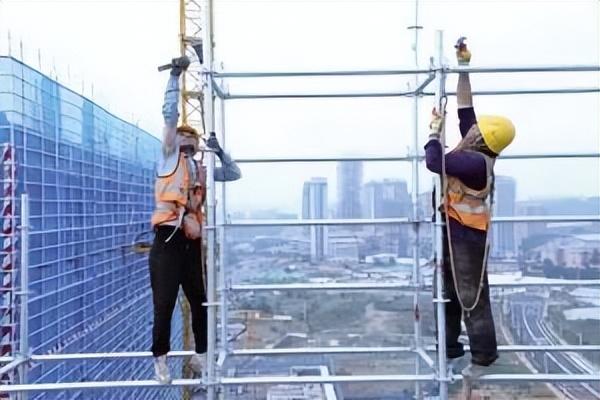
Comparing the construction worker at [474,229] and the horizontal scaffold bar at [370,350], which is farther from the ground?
the construction worker at [474,229]

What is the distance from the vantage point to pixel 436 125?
2.88 metres

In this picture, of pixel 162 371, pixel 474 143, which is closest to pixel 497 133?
pixel 474 143

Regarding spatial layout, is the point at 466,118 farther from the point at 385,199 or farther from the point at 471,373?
the point at 471,373

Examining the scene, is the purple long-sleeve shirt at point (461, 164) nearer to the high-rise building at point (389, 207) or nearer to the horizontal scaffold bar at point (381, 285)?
the horizontal scaffold bar at point (381, 285)

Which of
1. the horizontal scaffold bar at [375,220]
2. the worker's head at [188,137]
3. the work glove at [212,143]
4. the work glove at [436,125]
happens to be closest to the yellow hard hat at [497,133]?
the work glove at [436,125]

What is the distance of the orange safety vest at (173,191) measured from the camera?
2906mm

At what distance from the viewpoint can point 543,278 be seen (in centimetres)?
370

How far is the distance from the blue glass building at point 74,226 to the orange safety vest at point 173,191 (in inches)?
51.6

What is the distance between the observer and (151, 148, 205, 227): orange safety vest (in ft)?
9.53

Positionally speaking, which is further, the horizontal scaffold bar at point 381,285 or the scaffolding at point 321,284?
the horizontal scaffold bar at point 381,285

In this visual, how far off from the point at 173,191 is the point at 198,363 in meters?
0.83

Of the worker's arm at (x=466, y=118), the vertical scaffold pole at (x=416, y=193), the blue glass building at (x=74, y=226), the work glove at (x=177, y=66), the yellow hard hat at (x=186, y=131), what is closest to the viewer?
the work glove at (x=177, y=66)

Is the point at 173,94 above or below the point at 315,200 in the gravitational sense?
above

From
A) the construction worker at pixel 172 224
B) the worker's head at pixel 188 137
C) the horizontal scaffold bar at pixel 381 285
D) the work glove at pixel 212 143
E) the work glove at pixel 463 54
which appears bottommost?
the horizontal scaffold bar at pixel 381 285
